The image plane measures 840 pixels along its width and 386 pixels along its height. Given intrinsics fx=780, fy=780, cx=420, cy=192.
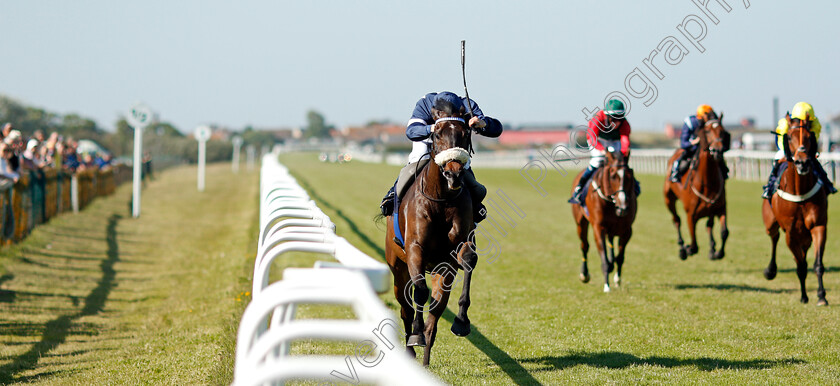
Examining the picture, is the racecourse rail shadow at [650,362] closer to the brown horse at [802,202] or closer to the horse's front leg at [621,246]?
the brown horse at [802,202]

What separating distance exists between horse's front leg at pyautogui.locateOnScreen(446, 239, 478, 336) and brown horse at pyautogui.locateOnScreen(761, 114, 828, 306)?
13.4 feet

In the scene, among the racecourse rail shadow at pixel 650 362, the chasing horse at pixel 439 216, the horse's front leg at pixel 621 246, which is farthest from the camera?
the horse's front leg at pixel 621 246

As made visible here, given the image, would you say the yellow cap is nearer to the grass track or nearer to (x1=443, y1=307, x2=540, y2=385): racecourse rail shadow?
(x1=443, y1=307, x2=540, y2=385): racecourse rail shadow

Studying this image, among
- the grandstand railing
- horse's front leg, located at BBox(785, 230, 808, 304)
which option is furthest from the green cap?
the grandstand railing

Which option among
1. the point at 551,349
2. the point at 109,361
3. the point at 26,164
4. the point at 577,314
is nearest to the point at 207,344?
the point at 109,361

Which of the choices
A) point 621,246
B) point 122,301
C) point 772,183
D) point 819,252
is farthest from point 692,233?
point 122,301

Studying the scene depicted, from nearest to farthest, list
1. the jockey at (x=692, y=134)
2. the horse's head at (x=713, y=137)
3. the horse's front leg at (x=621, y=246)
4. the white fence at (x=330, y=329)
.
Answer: the white fence at (x=330, y=329)
the horse's front leg at (x=621, y=246)
the horse's head at (x=713, y=137)
the jockey at (x=692, y=134)

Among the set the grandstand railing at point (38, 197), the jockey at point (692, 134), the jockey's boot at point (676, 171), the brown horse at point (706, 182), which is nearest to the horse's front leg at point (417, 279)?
the brown horse at point (706, 182)

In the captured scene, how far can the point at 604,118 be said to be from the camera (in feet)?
29.6

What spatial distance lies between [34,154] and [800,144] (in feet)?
46.0

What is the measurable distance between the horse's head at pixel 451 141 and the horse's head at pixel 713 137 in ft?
19.0

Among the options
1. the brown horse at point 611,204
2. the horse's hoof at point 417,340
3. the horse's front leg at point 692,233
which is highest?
the brown horse at point 611,204

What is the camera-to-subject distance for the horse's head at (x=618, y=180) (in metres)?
8.55

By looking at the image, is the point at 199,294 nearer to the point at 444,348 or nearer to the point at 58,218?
the point at 444,348
